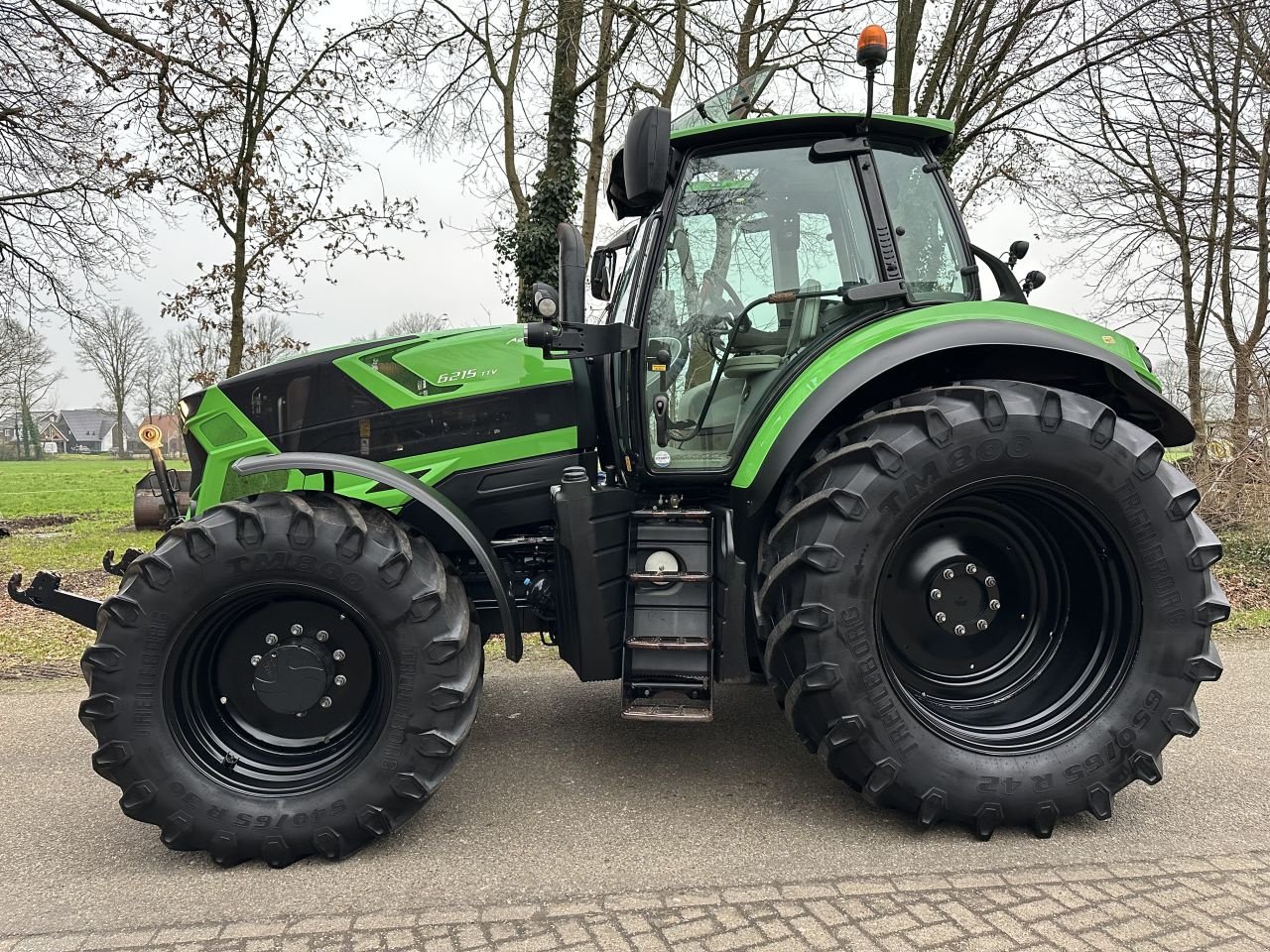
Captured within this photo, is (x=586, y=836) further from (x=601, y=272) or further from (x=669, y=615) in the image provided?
(x=601, y=272)

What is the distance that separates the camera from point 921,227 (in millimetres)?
3205

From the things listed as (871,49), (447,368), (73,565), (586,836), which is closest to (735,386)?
(447,368)

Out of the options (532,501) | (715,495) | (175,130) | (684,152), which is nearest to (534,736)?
(532,501)

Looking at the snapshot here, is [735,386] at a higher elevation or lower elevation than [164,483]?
higher

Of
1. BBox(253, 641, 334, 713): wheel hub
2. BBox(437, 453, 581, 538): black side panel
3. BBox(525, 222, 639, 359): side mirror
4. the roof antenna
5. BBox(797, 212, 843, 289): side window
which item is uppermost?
the roof antenna

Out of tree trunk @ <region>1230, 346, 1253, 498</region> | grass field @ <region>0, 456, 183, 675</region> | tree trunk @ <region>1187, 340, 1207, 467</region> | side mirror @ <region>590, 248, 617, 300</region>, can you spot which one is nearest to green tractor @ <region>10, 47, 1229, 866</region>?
side mirror @ <region>590, 248, 617, 300</region>

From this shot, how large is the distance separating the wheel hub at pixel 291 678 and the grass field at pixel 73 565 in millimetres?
2784

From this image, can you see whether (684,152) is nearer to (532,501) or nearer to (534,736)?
(532,501)

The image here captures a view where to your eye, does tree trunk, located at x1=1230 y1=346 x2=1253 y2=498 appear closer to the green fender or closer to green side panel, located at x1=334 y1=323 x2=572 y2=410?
the green fender

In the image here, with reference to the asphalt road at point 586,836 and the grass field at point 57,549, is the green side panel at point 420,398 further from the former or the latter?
the grass field at point 57,549

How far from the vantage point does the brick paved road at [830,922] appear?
2.15 meters

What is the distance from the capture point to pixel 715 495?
3.15 metres

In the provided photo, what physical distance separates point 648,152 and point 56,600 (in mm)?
2603

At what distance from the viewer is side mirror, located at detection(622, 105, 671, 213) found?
2.65 metres
